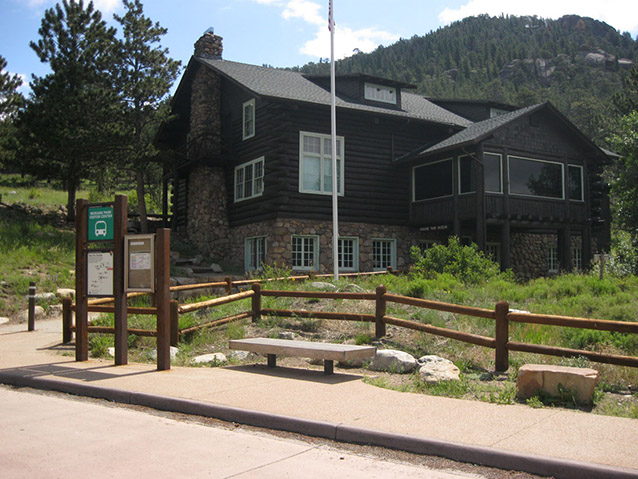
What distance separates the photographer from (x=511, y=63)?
429ft

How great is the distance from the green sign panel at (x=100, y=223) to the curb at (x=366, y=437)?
95.7 inches

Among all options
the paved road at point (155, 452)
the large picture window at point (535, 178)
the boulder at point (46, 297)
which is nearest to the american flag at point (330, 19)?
the large picture window at point (535, 178)

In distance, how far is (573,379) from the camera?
7.45 metres

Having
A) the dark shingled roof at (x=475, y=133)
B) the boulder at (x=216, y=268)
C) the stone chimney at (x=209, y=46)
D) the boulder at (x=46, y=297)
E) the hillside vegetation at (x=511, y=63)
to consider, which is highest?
the hillside vegetation at (x=511, y=63)

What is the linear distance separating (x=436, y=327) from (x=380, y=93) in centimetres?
1762

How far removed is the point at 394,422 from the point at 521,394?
Answer: 211 centimetres

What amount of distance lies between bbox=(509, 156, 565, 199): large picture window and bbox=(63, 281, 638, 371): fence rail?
531 inches

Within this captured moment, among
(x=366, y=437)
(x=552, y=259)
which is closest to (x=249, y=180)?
(x=552, y=259)

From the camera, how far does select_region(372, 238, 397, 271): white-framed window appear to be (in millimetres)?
25281

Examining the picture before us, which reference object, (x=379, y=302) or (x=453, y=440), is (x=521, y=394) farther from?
(x=379, y=302)

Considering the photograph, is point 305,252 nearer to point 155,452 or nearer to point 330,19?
point 330,19

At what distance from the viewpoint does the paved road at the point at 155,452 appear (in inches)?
203

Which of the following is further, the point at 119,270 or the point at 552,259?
the point at 552,259

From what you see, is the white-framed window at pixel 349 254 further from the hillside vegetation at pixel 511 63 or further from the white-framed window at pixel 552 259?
the hillside vegetation at pixel 511 63
